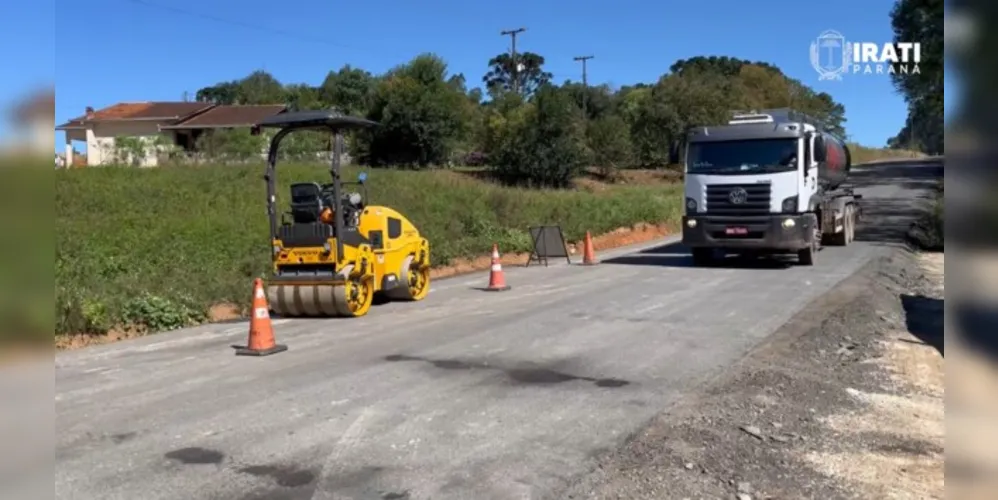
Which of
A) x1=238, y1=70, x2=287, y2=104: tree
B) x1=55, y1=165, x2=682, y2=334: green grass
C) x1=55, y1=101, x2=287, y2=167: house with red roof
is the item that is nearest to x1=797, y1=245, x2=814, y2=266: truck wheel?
x1=55, y1=165, x2=682, y2=334: green grass

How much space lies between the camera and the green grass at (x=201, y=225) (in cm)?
1273

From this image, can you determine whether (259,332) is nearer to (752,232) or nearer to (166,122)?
(752,232)

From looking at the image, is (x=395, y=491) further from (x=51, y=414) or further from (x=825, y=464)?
(x=51, y=414)

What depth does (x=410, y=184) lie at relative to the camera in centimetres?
3056

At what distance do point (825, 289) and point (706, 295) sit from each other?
7.81 ft

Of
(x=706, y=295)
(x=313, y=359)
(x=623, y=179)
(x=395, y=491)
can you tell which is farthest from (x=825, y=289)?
(x=623, y=179)

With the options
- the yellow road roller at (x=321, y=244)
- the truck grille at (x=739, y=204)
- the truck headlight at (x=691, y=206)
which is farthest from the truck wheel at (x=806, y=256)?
the yellow road roller at (x=321, y=244)

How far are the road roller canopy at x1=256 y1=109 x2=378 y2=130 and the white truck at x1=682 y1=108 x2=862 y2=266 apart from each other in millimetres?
9139

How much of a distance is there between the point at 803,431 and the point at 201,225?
16.7 m

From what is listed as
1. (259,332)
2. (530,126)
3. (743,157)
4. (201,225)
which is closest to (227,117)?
(530,126)

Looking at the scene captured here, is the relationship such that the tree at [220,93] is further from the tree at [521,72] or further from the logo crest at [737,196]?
the logo crest at [737,196]

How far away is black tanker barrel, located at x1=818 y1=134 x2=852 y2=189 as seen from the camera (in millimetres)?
20703

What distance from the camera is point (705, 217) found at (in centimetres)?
1847

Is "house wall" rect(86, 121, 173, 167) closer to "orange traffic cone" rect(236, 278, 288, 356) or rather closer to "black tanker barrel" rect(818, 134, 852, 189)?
"black tanker barrel" rect(818, 134, 852, 189)
